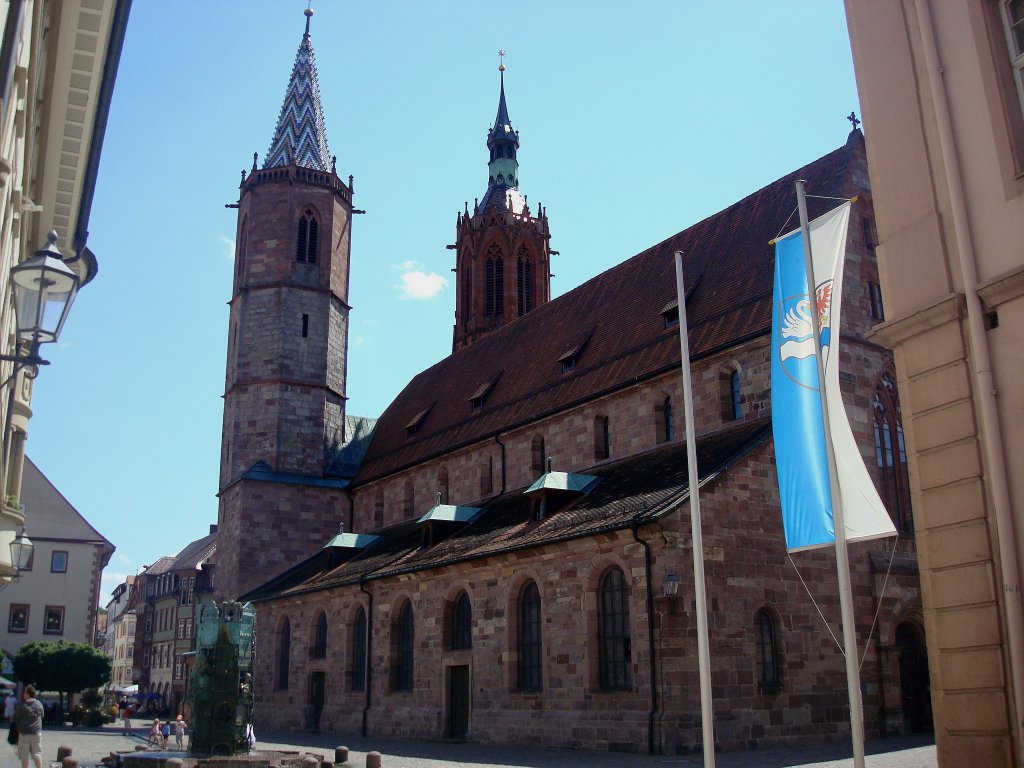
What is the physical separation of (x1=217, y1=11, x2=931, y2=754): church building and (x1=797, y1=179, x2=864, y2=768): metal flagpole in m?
8.71

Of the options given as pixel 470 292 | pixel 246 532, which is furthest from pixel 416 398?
pixel 470 292

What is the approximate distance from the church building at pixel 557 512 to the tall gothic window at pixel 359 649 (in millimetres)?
75

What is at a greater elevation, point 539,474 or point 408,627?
point 539,474

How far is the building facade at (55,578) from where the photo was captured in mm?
46594

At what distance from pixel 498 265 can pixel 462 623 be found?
2897cm

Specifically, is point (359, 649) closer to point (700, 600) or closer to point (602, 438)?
point (602, 438)

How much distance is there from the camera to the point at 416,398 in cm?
4150

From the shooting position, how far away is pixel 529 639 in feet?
76.9

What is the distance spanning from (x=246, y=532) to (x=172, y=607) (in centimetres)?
3234

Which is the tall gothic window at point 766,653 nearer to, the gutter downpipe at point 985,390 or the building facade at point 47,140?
the gutter downpipe at point 985,390

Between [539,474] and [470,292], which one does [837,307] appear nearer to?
[539,474]

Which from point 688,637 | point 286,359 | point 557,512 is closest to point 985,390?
point 688,637

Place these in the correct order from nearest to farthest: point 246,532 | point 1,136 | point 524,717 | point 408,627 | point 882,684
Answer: point 1,136, point 882,684, point 524,717, point 408,627, point 246,532

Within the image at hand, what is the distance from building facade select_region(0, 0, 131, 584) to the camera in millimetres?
8234
